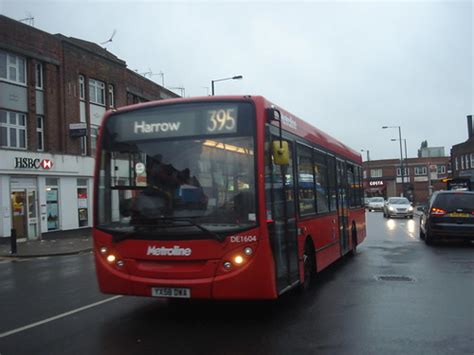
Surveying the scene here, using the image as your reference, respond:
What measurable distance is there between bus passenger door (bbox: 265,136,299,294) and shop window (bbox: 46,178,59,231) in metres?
19.8

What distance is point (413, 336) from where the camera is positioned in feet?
18.8

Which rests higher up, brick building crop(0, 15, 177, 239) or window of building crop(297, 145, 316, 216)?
Answer: brick building crop(0, 15, 177, 239)

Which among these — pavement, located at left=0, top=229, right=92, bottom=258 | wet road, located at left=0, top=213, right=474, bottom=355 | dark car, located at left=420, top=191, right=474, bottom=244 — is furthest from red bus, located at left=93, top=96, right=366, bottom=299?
pavement, located at left=0, top=229, right=92, bottom=258

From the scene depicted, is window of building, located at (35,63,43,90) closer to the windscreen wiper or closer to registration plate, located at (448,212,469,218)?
registration plate, located at (448,212,469,218)

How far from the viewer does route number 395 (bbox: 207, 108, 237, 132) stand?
20.8 ft

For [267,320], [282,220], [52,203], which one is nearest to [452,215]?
[282,220]

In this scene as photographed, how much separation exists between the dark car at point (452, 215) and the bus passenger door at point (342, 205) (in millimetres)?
4943

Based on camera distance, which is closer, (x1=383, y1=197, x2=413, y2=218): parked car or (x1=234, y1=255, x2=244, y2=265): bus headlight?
(x1=234, y1=255, x2=244, y2=265): bus headlight

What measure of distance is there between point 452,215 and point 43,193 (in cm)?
1802

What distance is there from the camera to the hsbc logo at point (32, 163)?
2238cm

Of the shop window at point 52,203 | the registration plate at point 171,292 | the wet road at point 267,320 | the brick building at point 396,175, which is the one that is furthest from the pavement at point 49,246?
the brick building at point 396,175

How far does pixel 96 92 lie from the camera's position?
29203mm

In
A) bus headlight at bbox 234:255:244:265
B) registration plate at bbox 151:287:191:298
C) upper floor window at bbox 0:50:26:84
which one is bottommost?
A: registration plate at bbox 151:287:191:298

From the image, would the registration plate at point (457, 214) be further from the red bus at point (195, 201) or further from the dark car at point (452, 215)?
the red bus at point (195, 201)
